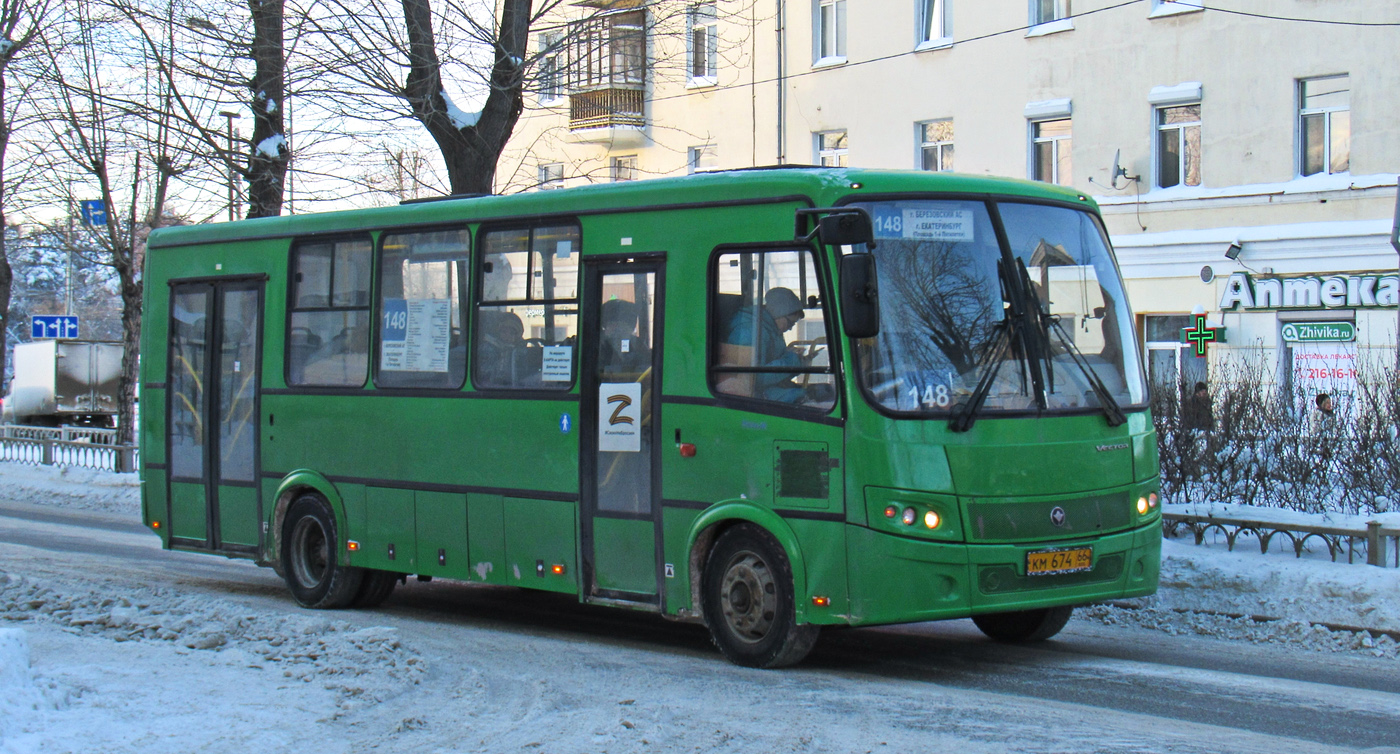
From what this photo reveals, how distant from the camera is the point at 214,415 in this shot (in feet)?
43.0

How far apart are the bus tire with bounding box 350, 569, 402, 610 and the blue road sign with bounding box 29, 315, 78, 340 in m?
23.3

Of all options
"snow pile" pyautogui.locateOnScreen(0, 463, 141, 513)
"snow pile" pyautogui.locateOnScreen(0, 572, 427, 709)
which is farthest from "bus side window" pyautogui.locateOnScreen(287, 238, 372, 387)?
"snow pile" pyautogui.locateOnScreen(0, 463, 141, 513)

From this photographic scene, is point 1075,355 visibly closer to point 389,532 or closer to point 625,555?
point 625,555

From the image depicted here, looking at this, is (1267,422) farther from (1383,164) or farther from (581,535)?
(1383,164)

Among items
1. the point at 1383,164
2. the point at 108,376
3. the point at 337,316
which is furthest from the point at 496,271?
the point at 108,376

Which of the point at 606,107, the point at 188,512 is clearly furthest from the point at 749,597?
the point at 606,107

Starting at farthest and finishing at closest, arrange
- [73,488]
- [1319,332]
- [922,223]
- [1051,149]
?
[1051,149], [1319,332], [73,488], [922,223]

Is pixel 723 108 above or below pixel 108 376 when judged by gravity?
above

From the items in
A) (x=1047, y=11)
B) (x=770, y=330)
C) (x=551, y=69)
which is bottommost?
(x=770, y=330)

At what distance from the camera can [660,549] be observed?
9445 millimetres

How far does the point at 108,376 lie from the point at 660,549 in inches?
1611

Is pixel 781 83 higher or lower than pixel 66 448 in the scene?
higher

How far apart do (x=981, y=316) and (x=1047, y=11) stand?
23.2 m

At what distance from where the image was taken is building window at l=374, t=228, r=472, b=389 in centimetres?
1101
